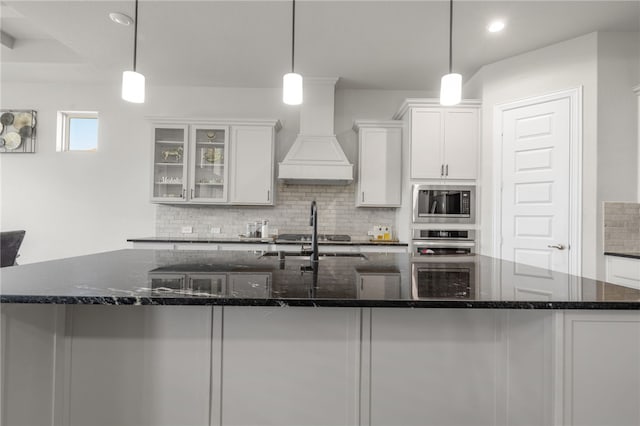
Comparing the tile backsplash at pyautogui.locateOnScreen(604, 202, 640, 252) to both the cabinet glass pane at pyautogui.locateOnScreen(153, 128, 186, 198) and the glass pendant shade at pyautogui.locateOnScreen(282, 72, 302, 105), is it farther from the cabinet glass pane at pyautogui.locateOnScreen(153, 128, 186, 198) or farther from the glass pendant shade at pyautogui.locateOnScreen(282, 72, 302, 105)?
the cabinet glass pane at pyautogui.locateOnScreen(153, 128, 186, 198)

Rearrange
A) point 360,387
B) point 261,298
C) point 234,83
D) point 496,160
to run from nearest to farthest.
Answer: point 261,298 → point 360,387 → point 496,160 → point 234,83

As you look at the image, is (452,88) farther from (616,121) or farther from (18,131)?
(18,131)

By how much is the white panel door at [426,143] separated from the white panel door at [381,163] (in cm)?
35

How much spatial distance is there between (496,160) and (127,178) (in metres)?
4.42

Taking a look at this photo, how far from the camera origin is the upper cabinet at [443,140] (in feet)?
11.8

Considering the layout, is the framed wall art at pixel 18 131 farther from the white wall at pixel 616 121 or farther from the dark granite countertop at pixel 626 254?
the dark granite countertop at pixel 626 254

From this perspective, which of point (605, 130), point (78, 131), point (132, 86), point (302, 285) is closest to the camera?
point (302, 285)

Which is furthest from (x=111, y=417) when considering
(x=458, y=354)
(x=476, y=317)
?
(x=476, y=317)

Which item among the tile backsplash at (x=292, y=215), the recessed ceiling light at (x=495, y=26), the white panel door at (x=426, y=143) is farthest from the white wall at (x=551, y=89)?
the tile backsplash at (x=292, y=215)

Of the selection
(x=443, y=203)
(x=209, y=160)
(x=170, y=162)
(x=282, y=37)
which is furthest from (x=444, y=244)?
(x=170, y=162)

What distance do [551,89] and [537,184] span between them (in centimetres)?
88

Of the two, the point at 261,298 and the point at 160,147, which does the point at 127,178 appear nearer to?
the point at 160,147

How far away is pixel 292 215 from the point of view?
170 inches

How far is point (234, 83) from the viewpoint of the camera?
4.21 m
